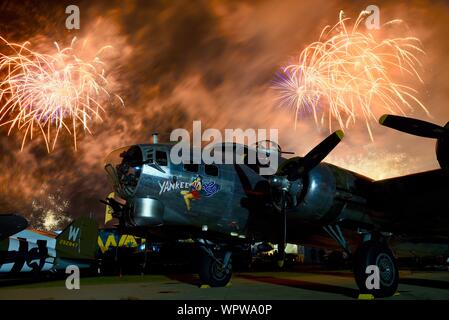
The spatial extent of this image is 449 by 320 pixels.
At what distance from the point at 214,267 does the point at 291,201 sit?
4.45m

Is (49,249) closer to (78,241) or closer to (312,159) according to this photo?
(78,241)

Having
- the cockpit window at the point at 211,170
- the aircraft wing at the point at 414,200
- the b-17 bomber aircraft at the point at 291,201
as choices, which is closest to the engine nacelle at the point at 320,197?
the b-17 bomber aircraft at the point at 291,201

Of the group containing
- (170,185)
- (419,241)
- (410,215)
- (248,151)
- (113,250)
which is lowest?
(113,250)

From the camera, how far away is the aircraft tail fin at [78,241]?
19.7 metres

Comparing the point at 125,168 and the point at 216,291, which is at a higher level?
the point at 125,168

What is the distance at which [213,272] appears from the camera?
Answer: 1402 cm

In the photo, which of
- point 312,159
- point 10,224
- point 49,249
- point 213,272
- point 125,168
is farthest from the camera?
point 49,249

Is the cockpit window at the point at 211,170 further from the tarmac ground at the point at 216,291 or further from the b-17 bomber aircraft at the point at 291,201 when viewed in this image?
the tarmac ground at the point at 216,291

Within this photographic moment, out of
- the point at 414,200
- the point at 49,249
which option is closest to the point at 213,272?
the point at 414,200

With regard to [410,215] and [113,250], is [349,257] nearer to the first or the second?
[410,215]

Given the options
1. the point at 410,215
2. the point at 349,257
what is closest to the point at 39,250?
the point at 349,257
